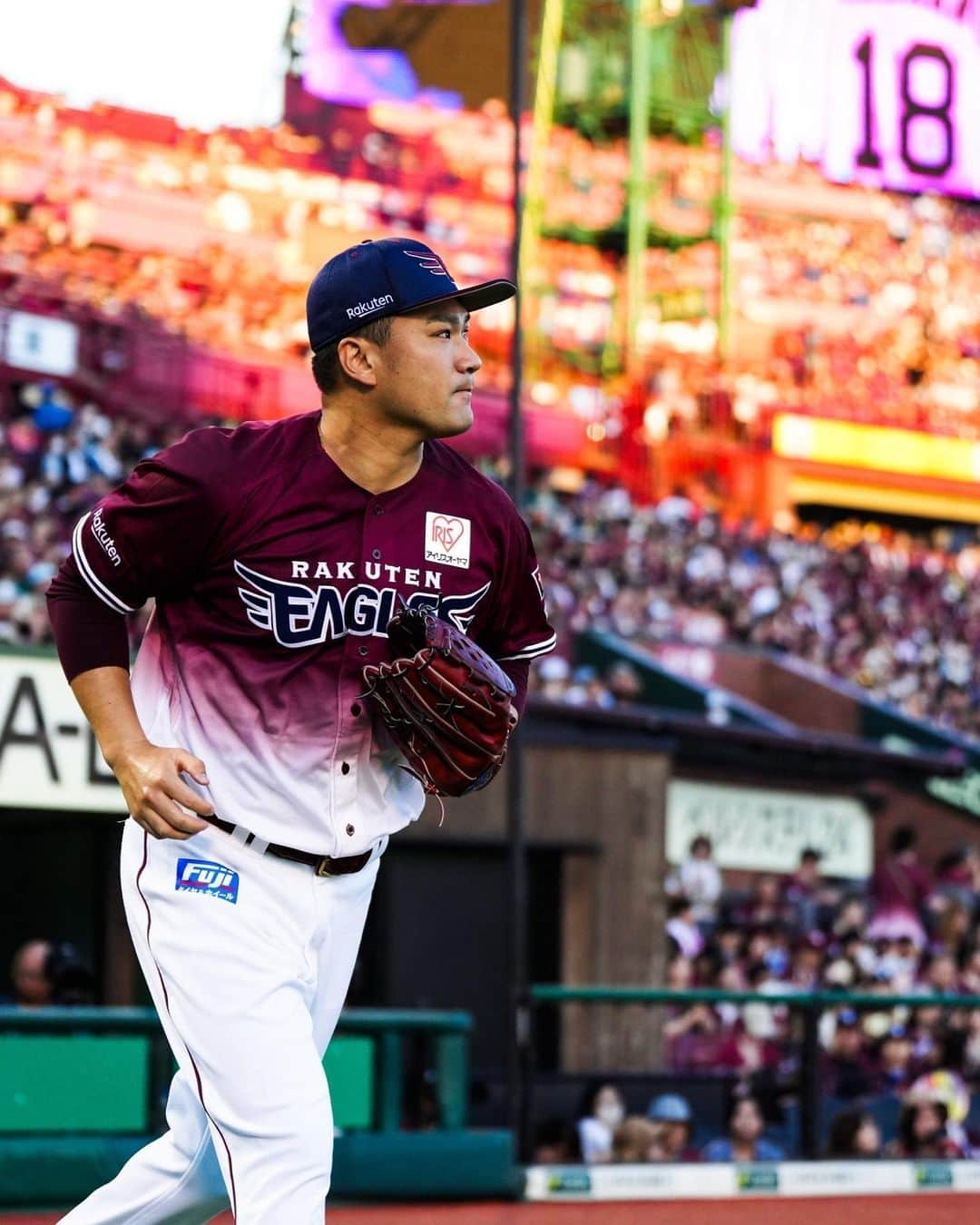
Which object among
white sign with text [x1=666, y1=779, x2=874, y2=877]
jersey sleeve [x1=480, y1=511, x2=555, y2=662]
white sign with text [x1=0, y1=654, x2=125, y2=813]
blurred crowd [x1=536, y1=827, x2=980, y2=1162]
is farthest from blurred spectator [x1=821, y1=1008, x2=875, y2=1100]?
white sign with text [x1=666, y1=779, x2=874, y2=877]

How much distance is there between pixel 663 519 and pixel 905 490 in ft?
49.5

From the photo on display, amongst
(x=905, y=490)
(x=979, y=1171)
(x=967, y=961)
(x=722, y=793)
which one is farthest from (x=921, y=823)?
(x=905, y=490)

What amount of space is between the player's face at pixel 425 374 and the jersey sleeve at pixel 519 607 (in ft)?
0.97

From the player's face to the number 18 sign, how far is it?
111 feet

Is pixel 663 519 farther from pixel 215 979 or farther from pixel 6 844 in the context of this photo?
pixel 215 979

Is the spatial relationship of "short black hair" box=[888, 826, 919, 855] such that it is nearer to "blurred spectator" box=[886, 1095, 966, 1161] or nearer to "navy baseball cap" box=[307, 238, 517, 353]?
"blurred spectator" box=[886, 1095, 966, 1161]

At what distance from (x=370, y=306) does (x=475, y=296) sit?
0.64 ft

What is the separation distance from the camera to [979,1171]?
31.1 ft

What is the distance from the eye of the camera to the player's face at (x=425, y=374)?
12.0 feet

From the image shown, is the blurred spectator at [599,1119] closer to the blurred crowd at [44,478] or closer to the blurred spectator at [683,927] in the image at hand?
the blurred spectator at [683,927]

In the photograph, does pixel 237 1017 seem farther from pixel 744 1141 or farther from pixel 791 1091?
pixel 791 1091

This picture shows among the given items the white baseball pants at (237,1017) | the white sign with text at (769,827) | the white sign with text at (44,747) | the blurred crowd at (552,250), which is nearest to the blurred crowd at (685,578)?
the white sign with text at (769,827)

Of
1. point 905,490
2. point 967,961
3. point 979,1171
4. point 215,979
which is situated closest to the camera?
point 215,979

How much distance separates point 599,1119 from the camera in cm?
902
